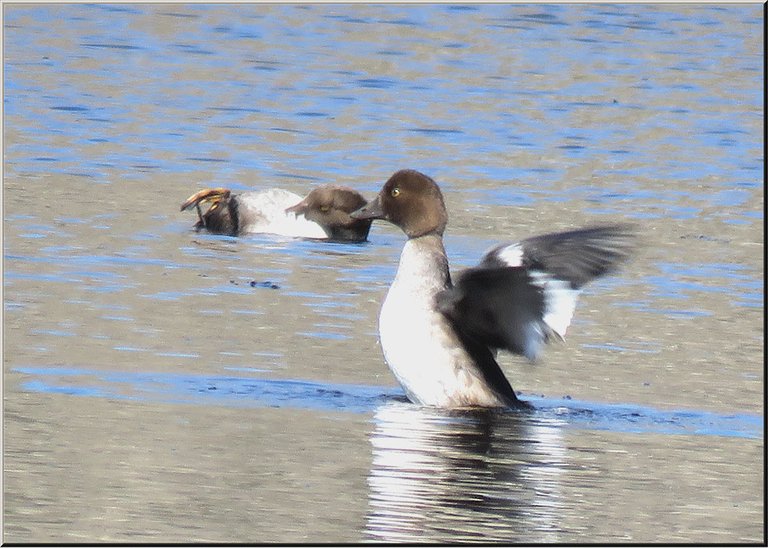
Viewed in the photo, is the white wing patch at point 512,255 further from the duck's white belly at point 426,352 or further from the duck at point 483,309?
the duck's white belly at point 426,352

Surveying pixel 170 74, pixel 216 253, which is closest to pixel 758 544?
pixel 216 253

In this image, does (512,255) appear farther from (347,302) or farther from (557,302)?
(347,302)

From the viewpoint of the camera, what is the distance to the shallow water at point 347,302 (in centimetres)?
648

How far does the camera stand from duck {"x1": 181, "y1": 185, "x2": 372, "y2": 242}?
13.1 metres

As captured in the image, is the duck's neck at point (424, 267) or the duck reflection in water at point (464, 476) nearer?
the duck reflection in water at point (464, 476)

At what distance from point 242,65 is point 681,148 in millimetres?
6921

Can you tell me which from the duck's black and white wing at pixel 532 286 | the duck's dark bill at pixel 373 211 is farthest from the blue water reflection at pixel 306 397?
the duck's dark bill at pixel 373 211

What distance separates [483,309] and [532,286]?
338 mm

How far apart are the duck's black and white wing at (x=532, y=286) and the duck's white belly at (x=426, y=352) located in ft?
0.30

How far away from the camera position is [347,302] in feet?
34.0

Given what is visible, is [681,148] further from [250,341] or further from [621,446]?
[621,446]

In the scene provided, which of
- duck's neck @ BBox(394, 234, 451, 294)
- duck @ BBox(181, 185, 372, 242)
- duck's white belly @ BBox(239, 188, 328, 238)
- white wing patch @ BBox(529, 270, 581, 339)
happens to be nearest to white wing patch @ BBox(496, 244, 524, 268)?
white wing patch @ BBox(529, 270, 581, 339)

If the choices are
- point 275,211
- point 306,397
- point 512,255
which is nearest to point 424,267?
point 512,255

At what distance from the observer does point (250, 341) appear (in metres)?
9.20
